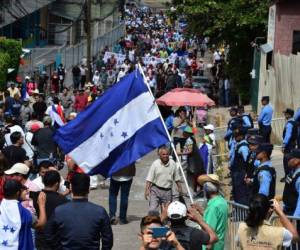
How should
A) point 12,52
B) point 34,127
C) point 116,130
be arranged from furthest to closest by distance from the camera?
point 12,52
point 34,127
point 116,130

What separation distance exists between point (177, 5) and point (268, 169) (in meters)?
22.4

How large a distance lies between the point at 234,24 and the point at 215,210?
2320 cm

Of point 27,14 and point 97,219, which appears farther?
point 27,14

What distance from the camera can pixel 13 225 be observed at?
9.08m

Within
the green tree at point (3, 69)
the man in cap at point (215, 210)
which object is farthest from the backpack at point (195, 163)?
the green tree at point (3, 69)

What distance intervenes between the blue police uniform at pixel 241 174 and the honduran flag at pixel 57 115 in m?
7.45

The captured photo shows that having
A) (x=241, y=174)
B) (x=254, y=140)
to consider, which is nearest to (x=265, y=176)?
(x=254, y=140)

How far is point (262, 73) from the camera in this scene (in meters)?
29.3

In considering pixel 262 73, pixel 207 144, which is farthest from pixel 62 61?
pixel 207 144

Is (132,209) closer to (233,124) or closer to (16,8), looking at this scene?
(233,124)

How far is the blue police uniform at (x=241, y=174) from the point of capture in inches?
588

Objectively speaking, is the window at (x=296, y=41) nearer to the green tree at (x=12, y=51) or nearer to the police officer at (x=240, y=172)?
the green tree at (x=12, y=51)

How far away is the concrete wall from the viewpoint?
1091 inches

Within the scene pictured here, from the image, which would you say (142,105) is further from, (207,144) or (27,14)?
(27,14)
